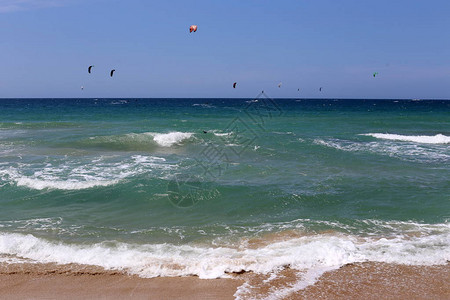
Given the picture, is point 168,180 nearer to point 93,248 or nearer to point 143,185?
point 143,185

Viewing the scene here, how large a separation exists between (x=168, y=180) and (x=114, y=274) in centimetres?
684

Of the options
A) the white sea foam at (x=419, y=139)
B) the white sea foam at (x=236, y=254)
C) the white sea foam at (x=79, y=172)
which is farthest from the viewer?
the white sea foam at (x=419, y=139)

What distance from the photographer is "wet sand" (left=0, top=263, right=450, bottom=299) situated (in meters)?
6.15

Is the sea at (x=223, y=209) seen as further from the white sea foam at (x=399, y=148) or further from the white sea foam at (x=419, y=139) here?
the white sea foam at (x=419, y=139)

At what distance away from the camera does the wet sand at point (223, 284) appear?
6152mm

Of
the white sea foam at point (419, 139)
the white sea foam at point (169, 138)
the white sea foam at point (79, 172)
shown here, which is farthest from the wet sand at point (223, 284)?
the white sea foam at point (419, 139)

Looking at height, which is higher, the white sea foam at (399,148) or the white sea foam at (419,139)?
the white sea foam at (419,139)

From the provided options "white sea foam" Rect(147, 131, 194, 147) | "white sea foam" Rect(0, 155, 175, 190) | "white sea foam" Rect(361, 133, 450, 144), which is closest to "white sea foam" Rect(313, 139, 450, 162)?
"white sea foam" Rect(361, 133, 450, 144)

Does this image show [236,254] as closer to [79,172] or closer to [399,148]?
[79,172]

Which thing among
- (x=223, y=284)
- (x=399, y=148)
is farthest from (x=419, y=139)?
(x=223, y=284)

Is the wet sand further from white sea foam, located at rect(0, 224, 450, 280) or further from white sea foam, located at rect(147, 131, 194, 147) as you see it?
white sea foam, located at rect(147, 131, 194, 147)

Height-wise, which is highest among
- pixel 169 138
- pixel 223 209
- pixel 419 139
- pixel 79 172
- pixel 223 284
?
pixel 419 139

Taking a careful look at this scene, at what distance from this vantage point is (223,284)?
6484mm

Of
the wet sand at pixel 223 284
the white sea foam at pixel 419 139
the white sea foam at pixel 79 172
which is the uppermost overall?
the white sea foam at pixel 419 139
